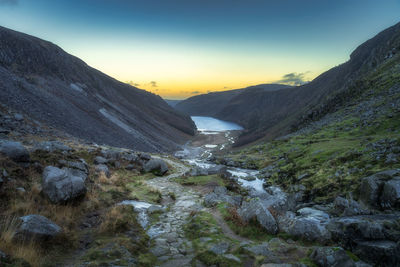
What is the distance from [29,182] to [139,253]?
664 cm

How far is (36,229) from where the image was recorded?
657cm

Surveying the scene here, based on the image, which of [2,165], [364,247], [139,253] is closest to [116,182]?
[2,165]

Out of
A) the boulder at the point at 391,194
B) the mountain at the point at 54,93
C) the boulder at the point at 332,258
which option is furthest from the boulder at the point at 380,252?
the mountain at the point at 54,93

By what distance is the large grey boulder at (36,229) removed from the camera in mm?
6340

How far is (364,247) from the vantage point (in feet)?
22.1

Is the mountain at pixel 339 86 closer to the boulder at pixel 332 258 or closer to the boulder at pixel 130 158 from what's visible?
the boulder at pixel 130 158

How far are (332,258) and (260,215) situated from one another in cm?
376

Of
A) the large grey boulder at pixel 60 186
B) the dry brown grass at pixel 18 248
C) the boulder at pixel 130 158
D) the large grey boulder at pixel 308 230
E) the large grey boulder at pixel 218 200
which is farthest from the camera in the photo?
the boulder at pixel 130 158

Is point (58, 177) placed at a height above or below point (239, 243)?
above

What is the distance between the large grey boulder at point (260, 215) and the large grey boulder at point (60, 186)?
8.00m

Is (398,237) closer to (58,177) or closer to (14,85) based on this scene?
(58,177)

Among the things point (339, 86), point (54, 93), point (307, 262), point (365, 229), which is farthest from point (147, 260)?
point (339, 86)

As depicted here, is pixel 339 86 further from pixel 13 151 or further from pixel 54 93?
pixel 13 151

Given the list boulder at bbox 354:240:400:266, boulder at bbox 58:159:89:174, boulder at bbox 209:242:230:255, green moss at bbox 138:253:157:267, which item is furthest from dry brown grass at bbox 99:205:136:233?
boulder at bbox 354:240:400:266
